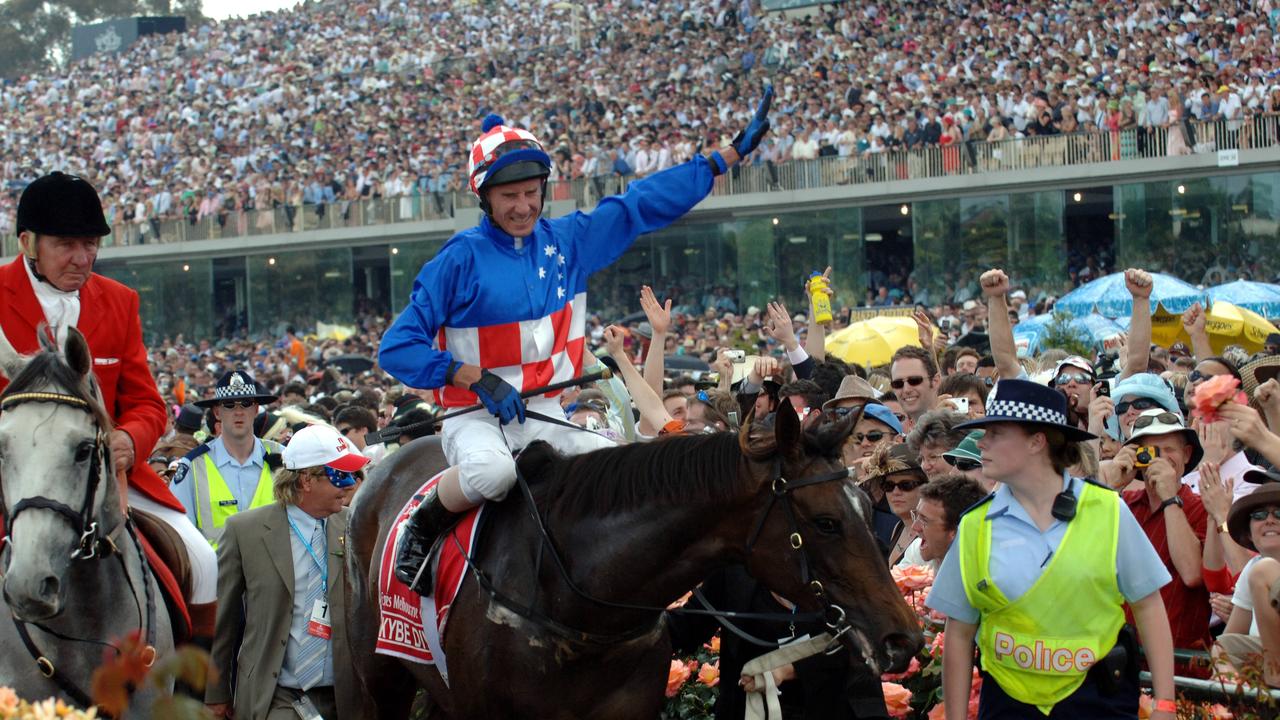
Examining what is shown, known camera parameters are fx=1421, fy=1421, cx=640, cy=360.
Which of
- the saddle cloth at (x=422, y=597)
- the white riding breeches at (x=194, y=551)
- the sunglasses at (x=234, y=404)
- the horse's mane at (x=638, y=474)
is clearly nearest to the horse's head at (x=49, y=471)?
the white riding breeches at (x=194, y=551)

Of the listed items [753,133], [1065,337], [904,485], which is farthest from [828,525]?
[1065,337]

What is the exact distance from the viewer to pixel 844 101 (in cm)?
2792

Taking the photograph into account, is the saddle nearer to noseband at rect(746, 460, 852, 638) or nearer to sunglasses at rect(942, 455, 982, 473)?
noseband at rect(746, 460, 852, 638)

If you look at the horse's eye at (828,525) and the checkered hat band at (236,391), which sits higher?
the checkered hat band at (236,391)

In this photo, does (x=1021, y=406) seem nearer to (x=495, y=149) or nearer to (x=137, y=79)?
(x=495, y=149)

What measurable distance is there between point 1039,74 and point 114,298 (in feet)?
75.5

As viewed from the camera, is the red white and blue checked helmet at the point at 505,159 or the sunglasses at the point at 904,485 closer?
the red white and blue checked helmet at the point at 505,159

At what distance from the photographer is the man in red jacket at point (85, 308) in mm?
4371

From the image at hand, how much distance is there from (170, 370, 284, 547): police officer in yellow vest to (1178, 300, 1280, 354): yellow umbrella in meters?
8.80

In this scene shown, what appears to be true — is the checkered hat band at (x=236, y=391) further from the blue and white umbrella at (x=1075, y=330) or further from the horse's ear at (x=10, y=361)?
the blue and white umbrella at (x=1075, y=330)

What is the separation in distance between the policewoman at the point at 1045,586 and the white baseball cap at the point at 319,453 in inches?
104

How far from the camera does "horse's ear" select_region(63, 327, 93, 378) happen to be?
157 inches

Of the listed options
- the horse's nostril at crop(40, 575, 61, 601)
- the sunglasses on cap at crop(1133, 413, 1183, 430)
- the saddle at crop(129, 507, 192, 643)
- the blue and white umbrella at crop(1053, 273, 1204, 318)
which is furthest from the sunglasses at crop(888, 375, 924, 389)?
the blue and white umbrella at crop(1053, 273, 1204, 318)

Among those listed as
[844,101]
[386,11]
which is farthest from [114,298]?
[386,11]
